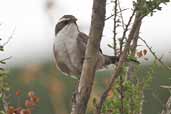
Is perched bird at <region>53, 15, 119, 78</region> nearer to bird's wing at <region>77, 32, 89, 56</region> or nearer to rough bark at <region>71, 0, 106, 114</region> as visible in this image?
bird's wing at <region>77, 32, 89, 56</region>

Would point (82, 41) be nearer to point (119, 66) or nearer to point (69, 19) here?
point (69, 19)

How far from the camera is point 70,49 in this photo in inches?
200

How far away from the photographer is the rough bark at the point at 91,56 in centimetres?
360

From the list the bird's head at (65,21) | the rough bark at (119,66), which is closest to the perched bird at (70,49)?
the bird's head at (65,21)

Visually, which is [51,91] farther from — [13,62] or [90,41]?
[13,62]

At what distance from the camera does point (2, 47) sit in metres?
4.04

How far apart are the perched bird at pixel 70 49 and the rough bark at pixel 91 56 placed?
1185 millimetres

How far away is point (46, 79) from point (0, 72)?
317mm

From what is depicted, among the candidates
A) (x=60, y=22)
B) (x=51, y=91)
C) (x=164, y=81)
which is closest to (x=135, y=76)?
(x=60, y=22)

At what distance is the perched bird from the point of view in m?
4.93

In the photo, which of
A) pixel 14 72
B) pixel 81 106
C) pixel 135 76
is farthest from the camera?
pixel 14 72

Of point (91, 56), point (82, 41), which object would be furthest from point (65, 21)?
point (91, 56)

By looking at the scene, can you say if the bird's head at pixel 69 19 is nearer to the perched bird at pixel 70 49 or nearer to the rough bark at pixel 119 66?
the perched bird at pixel 70 49

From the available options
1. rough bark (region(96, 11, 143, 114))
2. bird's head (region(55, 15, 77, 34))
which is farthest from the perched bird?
rough bark (region(96, 11, 143, 114))
